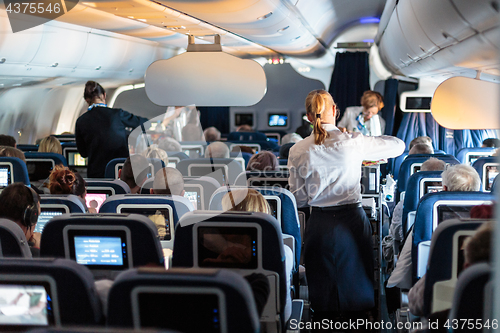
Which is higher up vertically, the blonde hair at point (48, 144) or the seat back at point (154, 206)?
the blonde hair at point (48, 144)

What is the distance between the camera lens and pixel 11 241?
7.69 ft

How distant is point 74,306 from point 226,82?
1035 mm

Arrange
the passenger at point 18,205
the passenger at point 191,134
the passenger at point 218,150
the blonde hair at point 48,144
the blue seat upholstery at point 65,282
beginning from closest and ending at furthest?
1. the blue seat upholstery at point 65,282
2. the passenger at point 18,205
3. the blonde hair at point 48,144
4. the passenger at point 218,150
5. the passenger at point 191,134

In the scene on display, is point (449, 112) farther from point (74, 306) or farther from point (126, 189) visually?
point (126, 189)

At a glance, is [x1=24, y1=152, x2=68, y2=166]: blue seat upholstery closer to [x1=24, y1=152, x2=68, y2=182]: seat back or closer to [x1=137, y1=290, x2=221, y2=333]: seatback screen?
[x1=24, y1=152, x2=68, y2=182]: seat back

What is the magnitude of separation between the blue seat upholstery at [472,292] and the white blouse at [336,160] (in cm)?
180

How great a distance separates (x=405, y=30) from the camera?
17.8 feet

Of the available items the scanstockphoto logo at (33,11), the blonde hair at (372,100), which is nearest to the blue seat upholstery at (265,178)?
the scanstockphoto logo at (33,11)

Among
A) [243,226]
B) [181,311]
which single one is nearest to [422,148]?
[243,226]

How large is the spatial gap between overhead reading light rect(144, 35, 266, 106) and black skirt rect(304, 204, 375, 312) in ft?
5.09

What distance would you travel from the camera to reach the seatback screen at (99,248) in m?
2.33

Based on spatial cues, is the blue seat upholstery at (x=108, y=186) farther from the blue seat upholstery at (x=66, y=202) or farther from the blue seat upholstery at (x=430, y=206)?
the blue seat upholstery at (x=430, y=206)

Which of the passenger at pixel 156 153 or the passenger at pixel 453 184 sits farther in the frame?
the passenger at pixel 156 153

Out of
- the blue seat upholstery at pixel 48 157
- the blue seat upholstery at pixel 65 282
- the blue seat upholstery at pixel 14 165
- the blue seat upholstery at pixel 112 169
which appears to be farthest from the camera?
the blue seat upholstery at pixel 48 157
